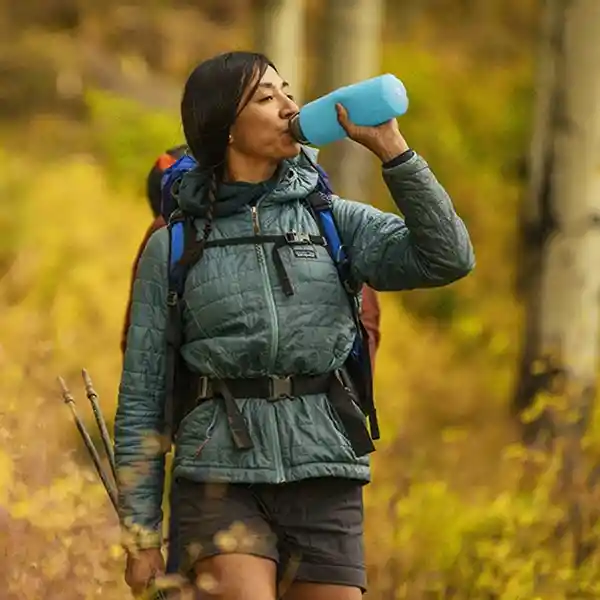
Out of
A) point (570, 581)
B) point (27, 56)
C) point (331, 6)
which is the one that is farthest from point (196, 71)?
point (27, 56)

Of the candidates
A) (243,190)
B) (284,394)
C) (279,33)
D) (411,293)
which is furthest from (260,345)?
(411,293)

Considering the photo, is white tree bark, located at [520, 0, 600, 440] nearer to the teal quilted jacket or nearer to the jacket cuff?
the teal quilted jacket

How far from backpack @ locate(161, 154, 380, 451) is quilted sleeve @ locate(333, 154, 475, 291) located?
1.3 inches

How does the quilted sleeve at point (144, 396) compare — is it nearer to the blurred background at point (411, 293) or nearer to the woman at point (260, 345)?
the woman at point (260, 345)

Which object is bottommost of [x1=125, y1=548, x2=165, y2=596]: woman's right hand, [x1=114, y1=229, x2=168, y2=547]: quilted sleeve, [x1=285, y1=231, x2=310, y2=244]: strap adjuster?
[x1=125, y1=548, x2=165, y2=596]: woman's right hand

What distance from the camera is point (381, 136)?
296 centimetres

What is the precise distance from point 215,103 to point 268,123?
5.6 inches

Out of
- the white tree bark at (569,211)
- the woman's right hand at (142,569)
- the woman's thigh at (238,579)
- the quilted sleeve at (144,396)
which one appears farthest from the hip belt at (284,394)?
the white tree bark at (569,211)

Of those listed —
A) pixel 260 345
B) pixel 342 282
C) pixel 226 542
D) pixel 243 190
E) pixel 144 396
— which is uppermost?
pixel 243 190

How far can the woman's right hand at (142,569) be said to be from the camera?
3141mm

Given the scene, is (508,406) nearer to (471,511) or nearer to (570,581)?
(471,511)

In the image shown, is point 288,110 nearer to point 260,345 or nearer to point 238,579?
point 260,345

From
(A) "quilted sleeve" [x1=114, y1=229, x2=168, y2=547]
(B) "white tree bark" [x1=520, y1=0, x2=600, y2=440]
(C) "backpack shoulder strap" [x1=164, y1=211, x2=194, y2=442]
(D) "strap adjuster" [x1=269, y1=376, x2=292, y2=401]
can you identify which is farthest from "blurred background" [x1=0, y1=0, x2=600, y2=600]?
(D) "strap adjuster" [x1=269, y1=376, x2=292, y2=401]

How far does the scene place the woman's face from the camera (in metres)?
3.13
